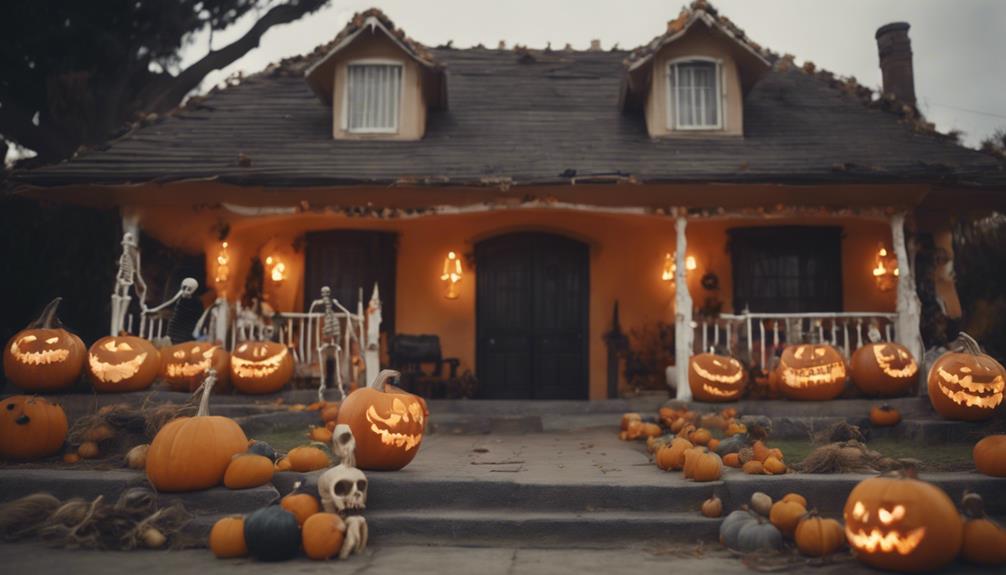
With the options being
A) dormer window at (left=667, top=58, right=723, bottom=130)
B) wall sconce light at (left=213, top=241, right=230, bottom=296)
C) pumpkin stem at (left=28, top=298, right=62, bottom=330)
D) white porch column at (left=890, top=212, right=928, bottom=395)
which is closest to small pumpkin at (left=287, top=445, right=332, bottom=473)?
pumpkin stem at (left=28, top=298, right=62, bottom=330)

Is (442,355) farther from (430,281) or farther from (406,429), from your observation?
(406,429)

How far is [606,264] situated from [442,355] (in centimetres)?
287

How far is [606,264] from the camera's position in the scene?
10.8 meters

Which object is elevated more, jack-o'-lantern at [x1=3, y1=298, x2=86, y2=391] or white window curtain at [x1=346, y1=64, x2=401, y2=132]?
Result: white window curtain at [x1=346, y1=64, x2=401, y2=132]

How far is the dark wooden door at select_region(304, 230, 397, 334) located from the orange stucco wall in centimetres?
13

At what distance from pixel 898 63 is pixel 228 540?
12.2 meters

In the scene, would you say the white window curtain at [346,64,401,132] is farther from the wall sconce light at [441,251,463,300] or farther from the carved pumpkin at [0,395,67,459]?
the carved pumpkin at [0,395,67,459]

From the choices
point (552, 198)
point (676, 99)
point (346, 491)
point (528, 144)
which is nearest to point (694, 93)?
point (676, 99)

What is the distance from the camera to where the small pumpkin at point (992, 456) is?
4.75 m

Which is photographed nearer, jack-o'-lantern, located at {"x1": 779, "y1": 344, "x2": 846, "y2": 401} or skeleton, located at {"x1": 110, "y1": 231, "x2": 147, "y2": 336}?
jack-o'-lantern, located at {"x1": 779, "y1": 344, "x2": 846, "y2": 401}

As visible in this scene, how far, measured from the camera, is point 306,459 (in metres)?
4.96

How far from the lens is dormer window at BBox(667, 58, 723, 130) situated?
10250mm

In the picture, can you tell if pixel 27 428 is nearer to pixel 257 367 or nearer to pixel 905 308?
pixel 257 367

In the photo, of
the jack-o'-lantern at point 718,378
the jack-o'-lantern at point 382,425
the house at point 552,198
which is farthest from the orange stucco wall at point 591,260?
the jack-o'-lantern at point 382,425
